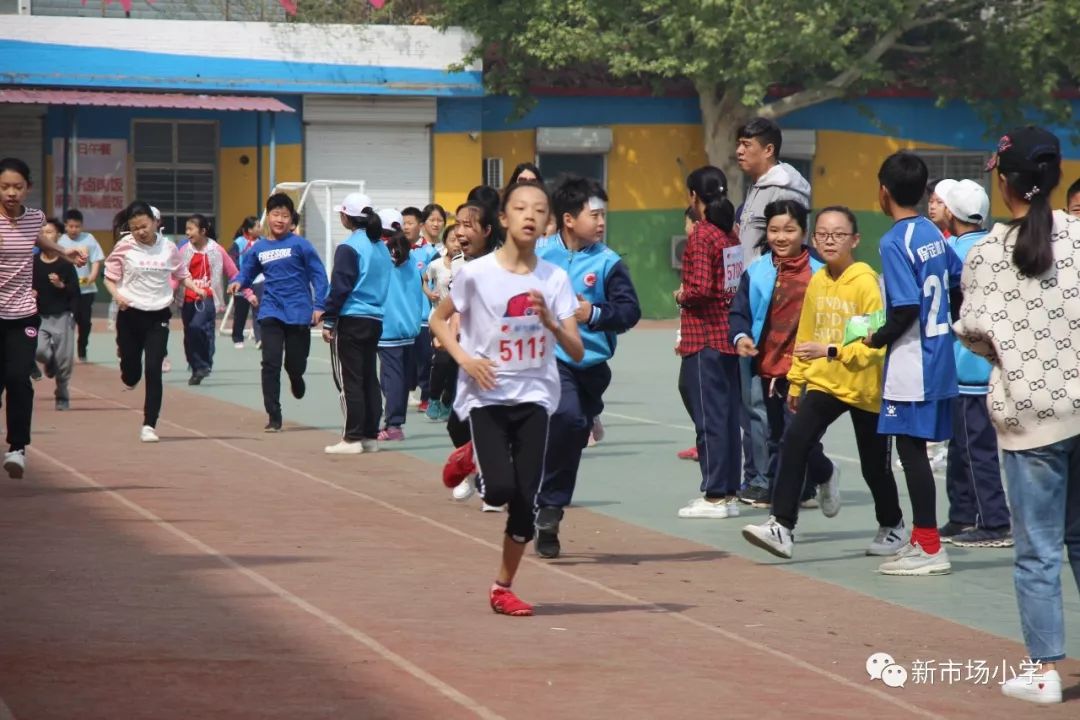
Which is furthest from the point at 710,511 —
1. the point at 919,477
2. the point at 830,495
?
the point at 919,477

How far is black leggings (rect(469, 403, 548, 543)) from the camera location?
7535 millimetres

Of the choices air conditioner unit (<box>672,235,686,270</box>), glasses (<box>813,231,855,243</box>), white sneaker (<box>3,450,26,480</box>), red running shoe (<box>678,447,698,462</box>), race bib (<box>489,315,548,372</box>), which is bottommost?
red running shoe (<box>678,447,698,462</box>)

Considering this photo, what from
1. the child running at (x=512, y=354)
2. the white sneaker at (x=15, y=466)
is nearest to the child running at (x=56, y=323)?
the white sneaker at (x=15, y=466)

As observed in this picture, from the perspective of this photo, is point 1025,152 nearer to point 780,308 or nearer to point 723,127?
point 780,308

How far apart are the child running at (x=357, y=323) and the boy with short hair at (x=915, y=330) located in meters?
6.01

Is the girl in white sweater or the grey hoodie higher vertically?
the grey hoodie

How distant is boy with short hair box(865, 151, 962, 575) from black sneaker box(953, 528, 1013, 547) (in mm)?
1179

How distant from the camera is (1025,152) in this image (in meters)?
6.31

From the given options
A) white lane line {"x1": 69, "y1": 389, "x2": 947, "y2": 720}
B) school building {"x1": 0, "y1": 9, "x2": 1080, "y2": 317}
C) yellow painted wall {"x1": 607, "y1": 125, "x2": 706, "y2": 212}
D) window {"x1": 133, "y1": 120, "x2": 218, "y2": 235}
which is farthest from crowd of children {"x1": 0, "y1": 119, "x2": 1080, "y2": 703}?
yellow painted wall {"x1": 607, "y1": 125, "x2": 706, "y2": 212}

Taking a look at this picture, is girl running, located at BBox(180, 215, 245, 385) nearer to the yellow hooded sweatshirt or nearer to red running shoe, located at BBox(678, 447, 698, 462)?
Result: red running shoe, located at BBox(678, 447, 698, 462)

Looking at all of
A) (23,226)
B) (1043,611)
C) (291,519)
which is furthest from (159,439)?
(1043,611)

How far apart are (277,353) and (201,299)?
580 cm

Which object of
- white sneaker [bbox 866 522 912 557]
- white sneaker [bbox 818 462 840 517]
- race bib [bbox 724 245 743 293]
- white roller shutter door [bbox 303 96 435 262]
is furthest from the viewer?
white roller shutter door [bbox 303 96 435 262]

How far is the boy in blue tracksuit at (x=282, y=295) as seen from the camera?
1555 cm
